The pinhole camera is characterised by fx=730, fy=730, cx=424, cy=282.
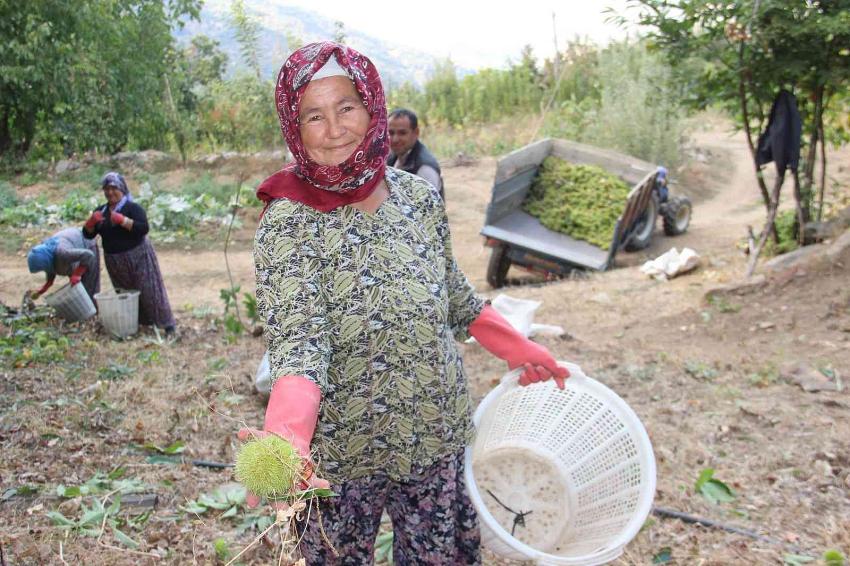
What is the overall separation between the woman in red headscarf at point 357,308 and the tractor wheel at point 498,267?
6369 millimetres

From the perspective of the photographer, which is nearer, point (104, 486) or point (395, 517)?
point (395, 517)

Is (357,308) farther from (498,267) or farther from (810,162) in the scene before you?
(810,162)

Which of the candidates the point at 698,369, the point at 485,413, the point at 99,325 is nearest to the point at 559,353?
the point at 698,369

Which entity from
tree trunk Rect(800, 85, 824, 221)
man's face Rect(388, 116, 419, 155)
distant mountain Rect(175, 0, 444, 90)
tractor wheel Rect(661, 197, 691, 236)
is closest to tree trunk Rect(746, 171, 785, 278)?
tree trunk Rect(800, 85, 824, 221)

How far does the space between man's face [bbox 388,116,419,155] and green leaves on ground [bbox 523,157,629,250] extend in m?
4.21

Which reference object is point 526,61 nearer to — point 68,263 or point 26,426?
point 68,263

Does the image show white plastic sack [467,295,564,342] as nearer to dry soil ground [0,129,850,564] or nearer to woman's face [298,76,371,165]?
dry soil ground [0,129,850,564]

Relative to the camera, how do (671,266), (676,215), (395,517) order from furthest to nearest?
(676,215) → (671,266) → (395,517)

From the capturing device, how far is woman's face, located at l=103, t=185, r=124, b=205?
5871 millimetres

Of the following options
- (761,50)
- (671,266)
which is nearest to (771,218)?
(671,266)

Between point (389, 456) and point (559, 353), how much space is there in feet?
11.6

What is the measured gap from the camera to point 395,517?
203 cm

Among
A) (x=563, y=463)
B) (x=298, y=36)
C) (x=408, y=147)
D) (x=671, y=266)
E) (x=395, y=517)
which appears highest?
(x=298, y=36)

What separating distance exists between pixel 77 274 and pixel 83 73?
8151mm
